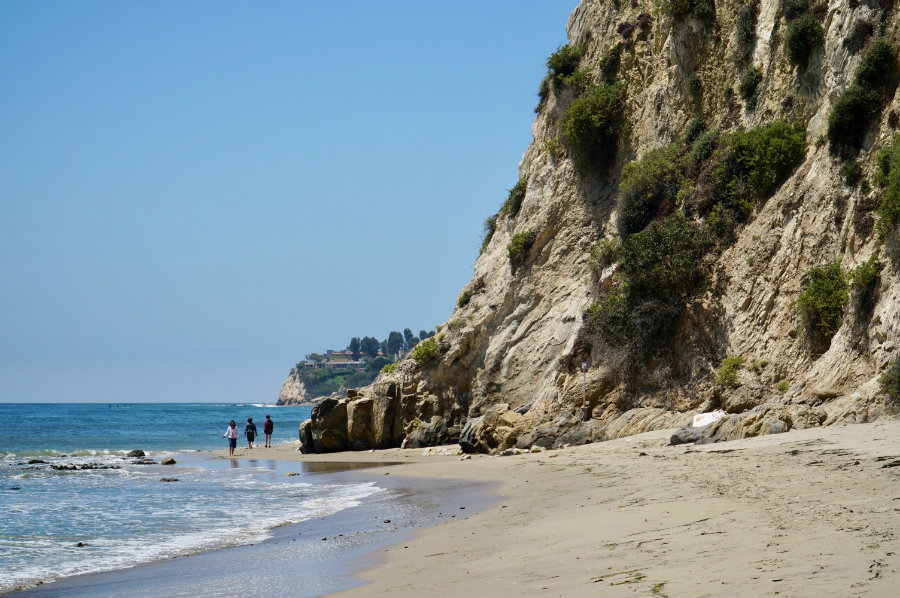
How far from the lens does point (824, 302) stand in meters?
18.2

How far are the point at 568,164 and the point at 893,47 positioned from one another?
13.0 metres

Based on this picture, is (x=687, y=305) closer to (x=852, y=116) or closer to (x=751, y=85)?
(x=852, y=116)

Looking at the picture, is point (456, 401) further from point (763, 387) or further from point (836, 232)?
point (836, 232)

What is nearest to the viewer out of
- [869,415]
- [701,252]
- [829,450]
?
[829,450]

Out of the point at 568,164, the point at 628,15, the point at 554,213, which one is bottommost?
the point at 554,213

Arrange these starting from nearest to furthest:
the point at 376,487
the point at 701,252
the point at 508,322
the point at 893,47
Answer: the point at 376,487
the point at 893,47
the point at 701,252
the point at 508,322

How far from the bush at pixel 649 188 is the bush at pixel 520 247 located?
453cm

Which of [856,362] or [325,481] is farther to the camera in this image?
[325,481]

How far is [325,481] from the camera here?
19.8 m

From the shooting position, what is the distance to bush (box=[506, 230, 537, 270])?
29859 mm

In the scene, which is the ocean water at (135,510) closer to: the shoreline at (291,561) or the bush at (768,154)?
the shoreline at (291,561)

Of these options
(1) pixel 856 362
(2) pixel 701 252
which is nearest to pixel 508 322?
(2) pixel 701 252

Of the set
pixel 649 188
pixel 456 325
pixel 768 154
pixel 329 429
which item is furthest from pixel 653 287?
pixel 329 429

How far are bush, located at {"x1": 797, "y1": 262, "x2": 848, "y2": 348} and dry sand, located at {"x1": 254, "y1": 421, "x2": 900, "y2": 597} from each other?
4.93 m
